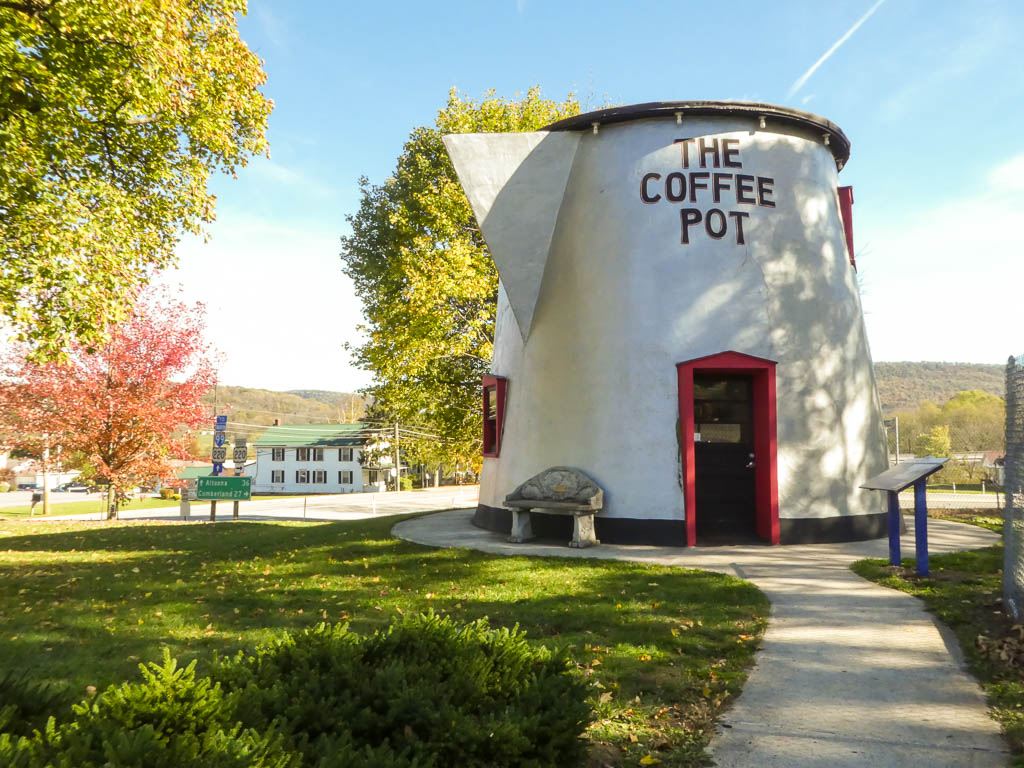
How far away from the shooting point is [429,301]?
775 inches

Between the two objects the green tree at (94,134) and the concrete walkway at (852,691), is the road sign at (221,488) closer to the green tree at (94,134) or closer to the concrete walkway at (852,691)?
the green tree at (94,134)

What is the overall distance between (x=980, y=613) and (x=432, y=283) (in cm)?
1555

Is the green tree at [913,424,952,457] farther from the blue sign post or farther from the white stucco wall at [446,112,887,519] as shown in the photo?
the blue sign post

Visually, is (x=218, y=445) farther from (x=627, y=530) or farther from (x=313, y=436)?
(x=313, y=436)

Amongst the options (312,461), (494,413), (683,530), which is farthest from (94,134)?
(312,461)

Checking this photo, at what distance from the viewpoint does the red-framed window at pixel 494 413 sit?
1523 cm

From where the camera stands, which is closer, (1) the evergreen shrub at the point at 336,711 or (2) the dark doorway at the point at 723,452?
(1) the evergreen shrub at the point at 336,711

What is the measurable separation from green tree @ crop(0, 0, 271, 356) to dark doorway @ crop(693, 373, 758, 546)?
10170mm

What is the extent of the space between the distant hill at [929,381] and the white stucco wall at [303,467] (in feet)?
309

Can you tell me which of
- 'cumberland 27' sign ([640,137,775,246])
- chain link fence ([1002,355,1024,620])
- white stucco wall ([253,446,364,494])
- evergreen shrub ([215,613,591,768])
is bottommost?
white stucco wall ([253,446,364,494])

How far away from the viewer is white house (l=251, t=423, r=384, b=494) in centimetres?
7544

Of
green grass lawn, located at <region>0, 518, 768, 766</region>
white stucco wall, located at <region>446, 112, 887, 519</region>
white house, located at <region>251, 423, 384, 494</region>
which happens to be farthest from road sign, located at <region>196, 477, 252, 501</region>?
white house, located at <region>251, 423, 384, 494</region>

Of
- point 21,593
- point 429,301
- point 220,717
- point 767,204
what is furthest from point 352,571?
point 429,301

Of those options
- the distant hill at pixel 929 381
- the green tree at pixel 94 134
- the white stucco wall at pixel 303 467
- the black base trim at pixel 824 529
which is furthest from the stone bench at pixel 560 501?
the distant hill at pixel 929 381
